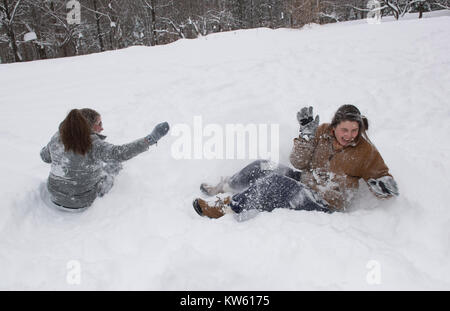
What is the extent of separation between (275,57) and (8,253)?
530cm

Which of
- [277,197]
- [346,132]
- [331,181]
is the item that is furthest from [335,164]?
[277,197]

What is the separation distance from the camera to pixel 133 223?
104 inches

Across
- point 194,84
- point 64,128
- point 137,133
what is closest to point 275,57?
point 194,84

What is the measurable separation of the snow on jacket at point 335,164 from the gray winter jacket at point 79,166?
1516mm

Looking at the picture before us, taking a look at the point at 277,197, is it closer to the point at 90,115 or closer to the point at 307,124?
the point at 307,124

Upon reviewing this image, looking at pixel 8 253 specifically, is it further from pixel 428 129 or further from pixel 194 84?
pixel 428 129

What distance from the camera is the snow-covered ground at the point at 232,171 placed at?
197 centimetres


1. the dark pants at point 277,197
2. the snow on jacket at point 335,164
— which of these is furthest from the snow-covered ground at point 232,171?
the snow on jacket at point 335,164

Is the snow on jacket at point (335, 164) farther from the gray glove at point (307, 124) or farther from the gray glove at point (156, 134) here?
the gray glove at point (156, 134)

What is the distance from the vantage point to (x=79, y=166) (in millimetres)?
2680

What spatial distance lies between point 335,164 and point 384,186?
433mm

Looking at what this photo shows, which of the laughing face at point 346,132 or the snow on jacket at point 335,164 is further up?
the laughing face at point 346,132

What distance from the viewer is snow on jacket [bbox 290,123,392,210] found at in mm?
2582

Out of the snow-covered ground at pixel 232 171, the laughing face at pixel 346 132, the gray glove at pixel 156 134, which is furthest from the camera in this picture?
the gray glove at pixel 156 134
